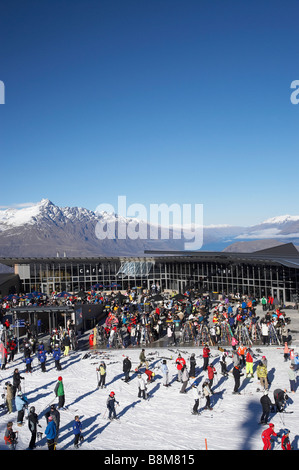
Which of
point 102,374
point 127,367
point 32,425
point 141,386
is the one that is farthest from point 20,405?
point 127,367

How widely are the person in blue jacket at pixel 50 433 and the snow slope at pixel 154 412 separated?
0.78 meters

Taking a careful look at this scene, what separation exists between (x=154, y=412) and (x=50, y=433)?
4697 mm

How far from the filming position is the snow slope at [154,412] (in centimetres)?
1340

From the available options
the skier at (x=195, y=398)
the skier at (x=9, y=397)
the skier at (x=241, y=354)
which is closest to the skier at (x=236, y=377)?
the skier at (x=195, y=398)

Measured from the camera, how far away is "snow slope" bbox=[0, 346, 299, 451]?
13.4 m

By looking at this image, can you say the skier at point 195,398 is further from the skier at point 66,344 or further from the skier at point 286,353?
the skier at point 66,344

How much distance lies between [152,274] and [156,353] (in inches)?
953

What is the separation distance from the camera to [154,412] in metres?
15.8

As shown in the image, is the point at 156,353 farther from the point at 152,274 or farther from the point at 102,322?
the point at 152,274

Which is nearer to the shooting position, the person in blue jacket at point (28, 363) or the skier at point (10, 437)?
the skier at point (10, 437)

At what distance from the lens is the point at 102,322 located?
3122cm

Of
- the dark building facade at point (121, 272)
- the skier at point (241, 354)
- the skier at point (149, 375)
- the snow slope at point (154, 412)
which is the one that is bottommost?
the snow slope at point (154, 412)
